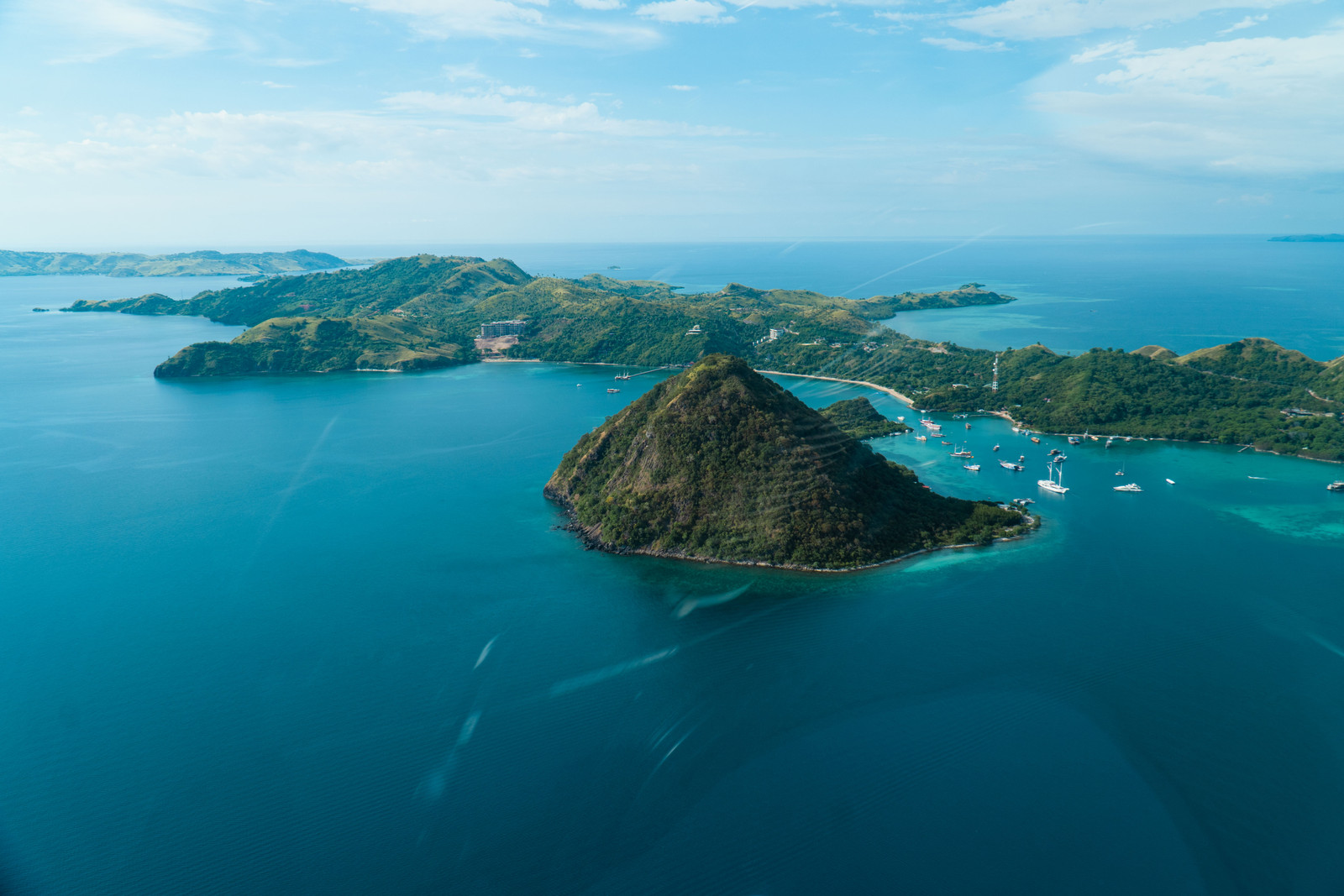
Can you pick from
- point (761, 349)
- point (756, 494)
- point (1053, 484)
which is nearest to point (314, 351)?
point (761, 349)

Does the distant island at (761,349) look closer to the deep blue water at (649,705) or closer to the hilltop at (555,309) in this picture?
the hilltop at (555,309)

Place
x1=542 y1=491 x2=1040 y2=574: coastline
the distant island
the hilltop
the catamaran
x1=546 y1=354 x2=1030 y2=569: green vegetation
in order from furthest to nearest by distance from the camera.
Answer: the hilltop → the distant island → the catamaran → x1=546 y1=354 x2=1030 y2=569: green vegetation → x1=542 y1=491 x2=1040 y2=574: coastline

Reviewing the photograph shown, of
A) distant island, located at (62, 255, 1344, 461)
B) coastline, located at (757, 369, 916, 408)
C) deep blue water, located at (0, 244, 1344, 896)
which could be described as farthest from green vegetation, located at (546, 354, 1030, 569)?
coastline, located at (757, 369, 916, 408)

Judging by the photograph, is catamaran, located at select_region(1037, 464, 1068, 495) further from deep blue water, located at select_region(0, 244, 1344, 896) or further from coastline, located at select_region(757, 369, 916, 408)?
coastline, located at select_region(757, 369, 916, 408)

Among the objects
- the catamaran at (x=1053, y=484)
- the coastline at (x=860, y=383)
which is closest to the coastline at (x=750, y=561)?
the catamaran at (x=1053, y=484)

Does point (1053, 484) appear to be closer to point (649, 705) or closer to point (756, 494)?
point (756, 494)
